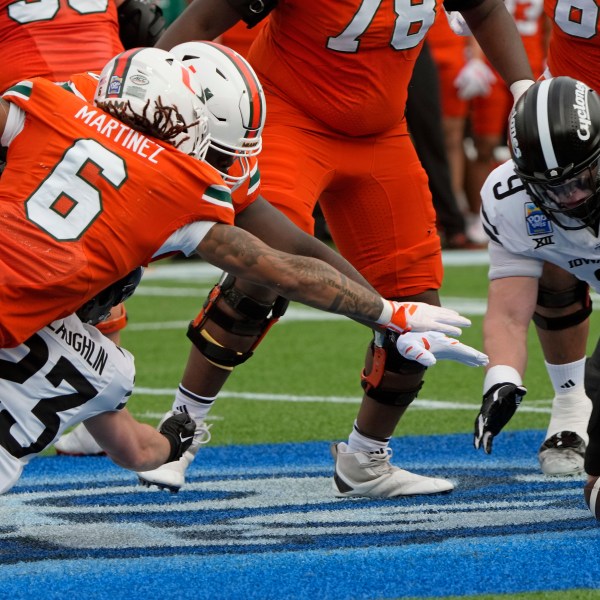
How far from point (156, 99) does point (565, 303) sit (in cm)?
198

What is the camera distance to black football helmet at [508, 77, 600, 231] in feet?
13.9

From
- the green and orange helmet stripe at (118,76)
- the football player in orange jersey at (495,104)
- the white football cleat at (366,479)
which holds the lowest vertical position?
the football player in orange jersey at (495,104)

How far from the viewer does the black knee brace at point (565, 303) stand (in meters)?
5.12

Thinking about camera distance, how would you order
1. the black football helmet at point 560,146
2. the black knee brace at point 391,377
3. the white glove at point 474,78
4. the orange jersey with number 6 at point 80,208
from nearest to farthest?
the orange jersey with number 6 at point 80,208, the black football helmet at point 560,146, the black knee brace at point 391,377, the white glove at point 474,78

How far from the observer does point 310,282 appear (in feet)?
12.4

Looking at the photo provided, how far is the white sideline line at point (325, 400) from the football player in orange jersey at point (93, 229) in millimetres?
2392

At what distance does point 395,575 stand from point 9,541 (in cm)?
113

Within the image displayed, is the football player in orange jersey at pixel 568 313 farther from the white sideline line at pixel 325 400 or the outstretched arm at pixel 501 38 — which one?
the white sideline line at pixel 325 400

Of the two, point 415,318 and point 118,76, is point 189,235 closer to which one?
point 118,76

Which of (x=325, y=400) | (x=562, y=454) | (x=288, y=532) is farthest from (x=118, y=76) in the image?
(x=325, y=400)

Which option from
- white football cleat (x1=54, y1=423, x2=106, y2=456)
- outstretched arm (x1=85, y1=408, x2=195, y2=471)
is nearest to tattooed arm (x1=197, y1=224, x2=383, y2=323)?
outstretched arm (x1=85, y1=408, x2=195, y2=471)

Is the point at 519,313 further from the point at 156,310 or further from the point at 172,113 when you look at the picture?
the point at 156,310

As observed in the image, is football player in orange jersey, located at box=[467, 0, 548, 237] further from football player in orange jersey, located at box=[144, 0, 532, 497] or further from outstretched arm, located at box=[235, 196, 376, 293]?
outstretched arm, located at box=[235, 196, 376, 293]

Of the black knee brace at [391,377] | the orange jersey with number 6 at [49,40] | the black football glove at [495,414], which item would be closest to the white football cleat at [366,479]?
the black knee brace at [391,377]
